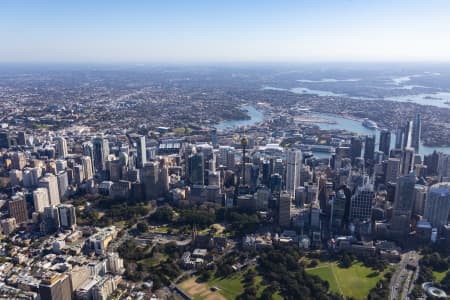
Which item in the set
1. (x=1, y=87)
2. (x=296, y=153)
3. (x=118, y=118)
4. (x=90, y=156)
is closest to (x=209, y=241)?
(x=296, y=153)

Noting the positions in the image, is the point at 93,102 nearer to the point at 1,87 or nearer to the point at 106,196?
the point at 1,87

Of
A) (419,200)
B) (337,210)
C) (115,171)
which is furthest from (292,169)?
(115,171)

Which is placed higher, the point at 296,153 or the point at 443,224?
the point at 296,153

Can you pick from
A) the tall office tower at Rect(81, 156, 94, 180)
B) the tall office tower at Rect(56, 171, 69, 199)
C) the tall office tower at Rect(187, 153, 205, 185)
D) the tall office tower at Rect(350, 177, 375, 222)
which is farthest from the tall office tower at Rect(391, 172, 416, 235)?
the tall office tower at Rect(81, 156, 94, 180)

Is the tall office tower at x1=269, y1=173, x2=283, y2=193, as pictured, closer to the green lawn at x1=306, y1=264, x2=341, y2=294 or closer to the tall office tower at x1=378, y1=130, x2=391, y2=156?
the green lawn at x1=306, y1=264, x2=341, y2=294

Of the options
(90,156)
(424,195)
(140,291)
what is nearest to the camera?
(140,291)

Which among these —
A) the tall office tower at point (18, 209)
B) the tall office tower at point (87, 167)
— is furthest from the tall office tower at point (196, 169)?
the tall office tower at point (18, 209)

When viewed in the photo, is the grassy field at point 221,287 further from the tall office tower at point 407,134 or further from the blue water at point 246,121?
the blue water at point 246,121

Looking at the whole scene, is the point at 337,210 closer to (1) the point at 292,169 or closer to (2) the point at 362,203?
(2) the point at 362,203
